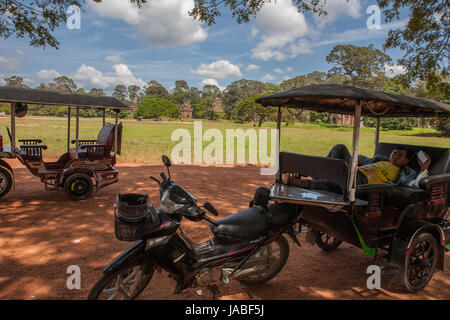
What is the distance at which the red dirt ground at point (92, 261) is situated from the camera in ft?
11.6

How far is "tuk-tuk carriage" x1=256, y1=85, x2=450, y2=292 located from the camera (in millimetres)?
3453

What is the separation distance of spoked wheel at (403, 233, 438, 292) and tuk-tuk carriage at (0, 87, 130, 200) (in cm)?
647

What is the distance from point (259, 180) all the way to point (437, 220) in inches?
255

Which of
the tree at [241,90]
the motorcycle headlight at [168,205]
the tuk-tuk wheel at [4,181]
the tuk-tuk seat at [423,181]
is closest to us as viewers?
the motorcycle headlight at [168,205]

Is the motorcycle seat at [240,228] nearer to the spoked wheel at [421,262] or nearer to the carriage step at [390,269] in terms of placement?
the carriage step at [390,269]

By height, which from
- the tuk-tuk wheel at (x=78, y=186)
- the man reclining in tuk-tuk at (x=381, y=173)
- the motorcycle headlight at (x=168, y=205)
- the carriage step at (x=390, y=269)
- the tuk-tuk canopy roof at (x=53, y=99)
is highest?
the tuk-tuk canopy roof at (x=53, y=99)

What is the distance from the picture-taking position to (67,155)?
813 cm

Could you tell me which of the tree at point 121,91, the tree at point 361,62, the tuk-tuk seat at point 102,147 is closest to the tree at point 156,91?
the tree at point 121,91

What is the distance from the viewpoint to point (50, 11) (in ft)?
27.9

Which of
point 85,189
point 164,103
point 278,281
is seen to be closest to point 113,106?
point 85,189

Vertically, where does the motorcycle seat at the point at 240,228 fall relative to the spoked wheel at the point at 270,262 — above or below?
above

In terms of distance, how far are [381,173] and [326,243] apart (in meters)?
1.35
